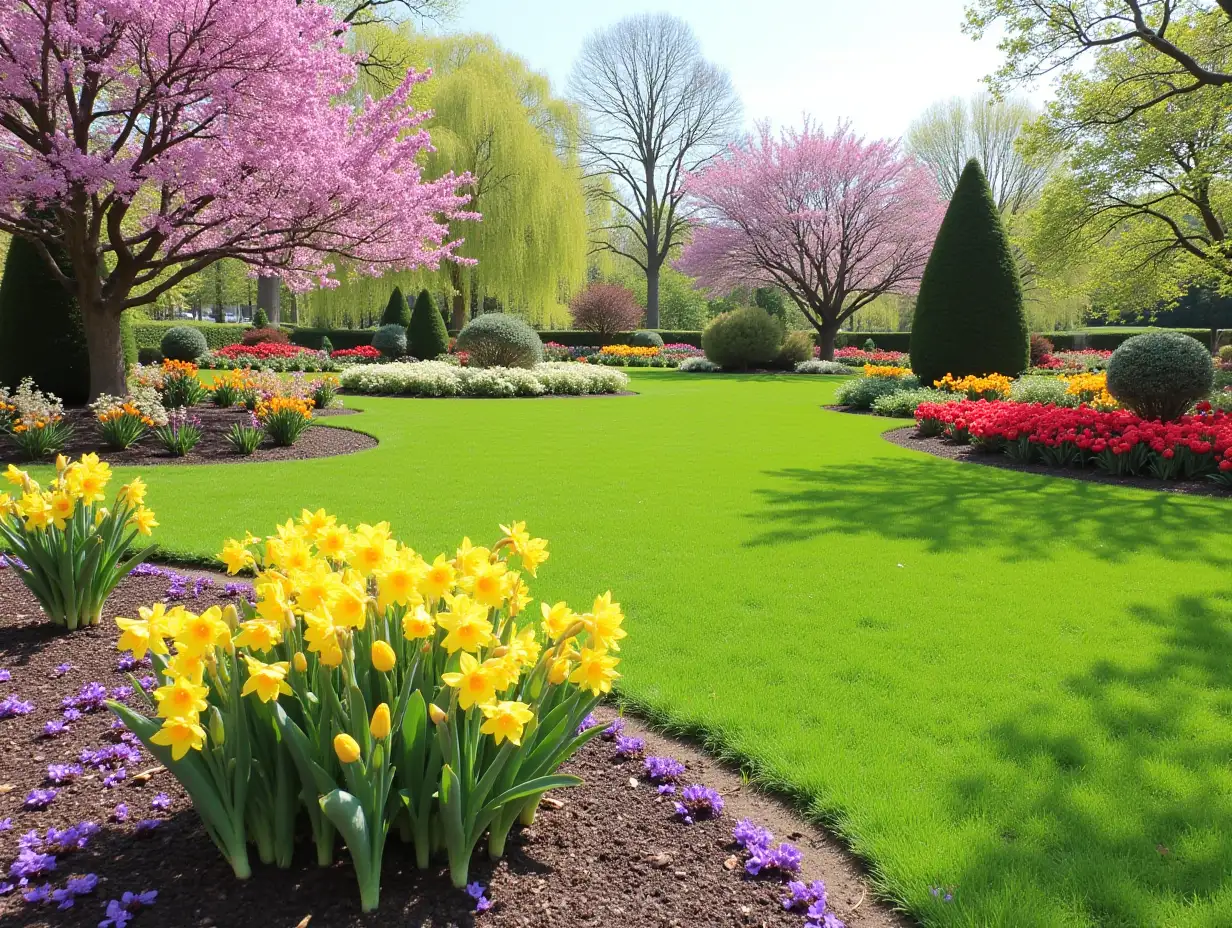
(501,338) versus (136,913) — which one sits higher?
(501,338)

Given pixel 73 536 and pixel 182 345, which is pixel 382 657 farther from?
pixel 182 345

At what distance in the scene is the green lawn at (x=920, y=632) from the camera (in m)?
2.34

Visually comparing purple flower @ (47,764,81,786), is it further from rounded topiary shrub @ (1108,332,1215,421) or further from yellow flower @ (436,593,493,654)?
rounded topiary shrub @ (1108,332,1215,421)

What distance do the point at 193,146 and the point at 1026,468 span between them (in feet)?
33.7

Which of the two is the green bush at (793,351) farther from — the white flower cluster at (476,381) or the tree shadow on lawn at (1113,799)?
the tree shadow on lawn at (1113,799)

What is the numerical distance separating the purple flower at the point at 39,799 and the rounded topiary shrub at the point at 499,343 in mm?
17522

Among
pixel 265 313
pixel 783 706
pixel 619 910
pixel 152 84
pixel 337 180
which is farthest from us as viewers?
pixel 265 313

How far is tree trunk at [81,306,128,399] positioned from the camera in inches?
390

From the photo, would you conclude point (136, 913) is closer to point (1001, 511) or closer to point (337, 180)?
point (1001, 511)

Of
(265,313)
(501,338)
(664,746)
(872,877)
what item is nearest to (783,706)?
(664,746)

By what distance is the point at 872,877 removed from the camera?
A: 2246mm

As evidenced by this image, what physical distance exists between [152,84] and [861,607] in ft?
29.9

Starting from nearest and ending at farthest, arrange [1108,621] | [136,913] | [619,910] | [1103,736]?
[136,913]
[619,910]
[1103,736]
[1108,621]

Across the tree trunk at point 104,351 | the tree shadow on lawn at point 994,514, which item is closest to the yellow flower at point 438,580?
the tree shadow on lawn at point 994,514
